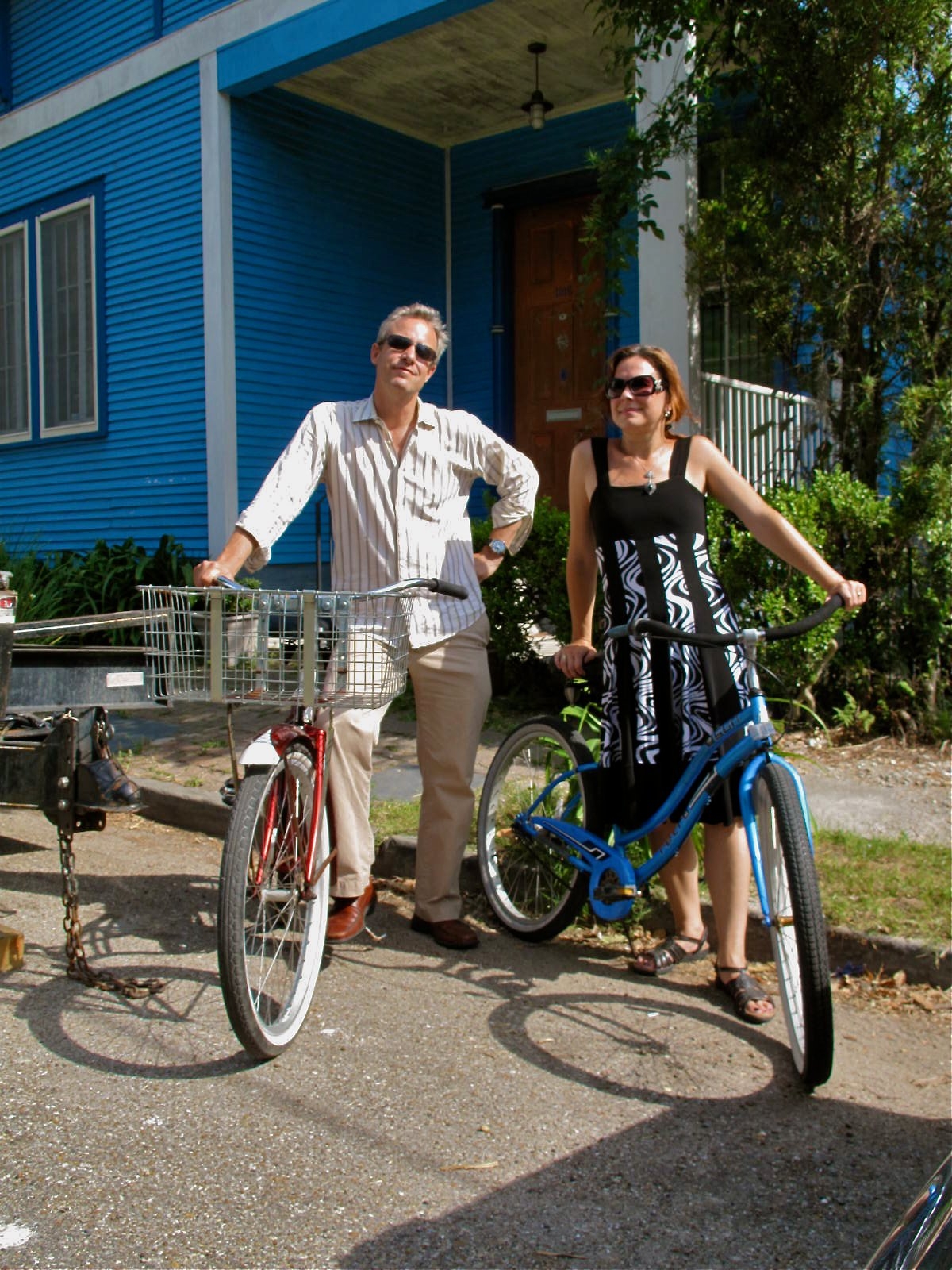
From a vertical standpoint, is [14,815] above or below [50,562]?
below

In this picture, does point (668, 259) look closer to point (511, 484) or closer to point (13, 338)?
point (511, 484)

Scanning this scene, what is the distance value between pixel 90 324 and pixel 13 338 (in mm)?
1565

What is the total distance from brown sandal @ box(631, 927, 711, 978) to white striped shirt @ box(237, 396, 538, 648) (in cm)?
124

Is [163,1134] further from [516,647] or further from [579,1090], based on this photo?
[516,647]

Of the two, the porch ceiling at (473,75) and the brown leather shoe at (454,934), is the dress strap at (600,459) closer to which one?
the brown leather shoe at (454,934)

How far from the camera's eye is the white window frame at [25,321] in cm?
1274

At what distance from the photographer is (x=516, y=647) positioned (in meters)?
7.52

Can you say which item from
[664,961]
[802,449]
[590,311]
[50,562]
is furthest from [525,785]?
[50,562]

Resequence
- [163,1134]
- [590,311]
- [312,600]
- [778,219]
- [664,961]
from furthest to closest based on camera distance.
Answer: [590,311] < [778,219] < [664,961] < [312,600] < [163,1134]

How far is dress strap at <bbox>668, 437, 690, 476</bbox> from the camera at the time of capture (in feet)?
12.4

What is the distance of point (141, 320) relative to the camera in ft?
37.2

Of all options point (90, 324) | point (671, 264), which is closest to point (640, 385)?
point (671, 264)

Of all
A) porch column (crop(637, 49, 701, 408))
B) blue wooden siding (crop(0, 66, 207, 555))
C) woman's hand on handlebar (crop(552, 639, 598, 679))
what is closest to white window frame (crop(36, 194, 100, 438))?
blue wooden siding (crop(0, 66, 207, 555))

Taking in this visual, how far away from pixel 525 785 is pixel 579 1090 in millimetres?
1465
